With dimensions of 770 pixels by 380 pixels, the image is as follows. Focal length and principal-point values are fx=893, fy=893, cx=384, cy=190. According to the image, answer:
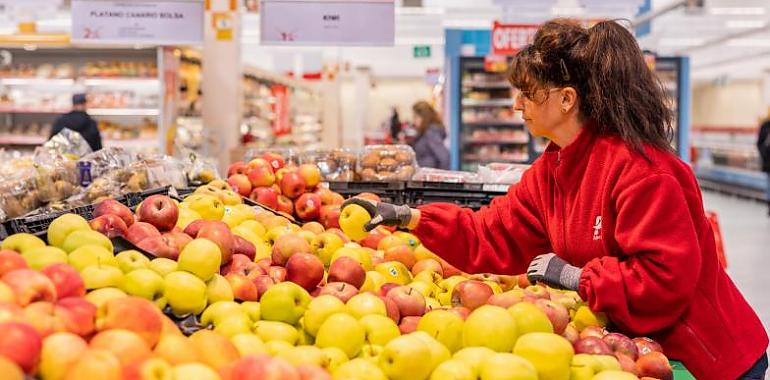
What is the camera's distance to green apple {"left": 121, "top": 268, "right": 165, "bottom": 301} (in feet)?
6.88

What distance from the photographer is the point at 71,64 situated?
11477mm

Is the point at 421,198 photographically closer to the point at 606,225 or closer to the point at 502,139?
the point at 606,225

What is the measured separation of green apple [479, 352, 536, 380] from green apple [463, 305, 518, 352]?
0.13 m

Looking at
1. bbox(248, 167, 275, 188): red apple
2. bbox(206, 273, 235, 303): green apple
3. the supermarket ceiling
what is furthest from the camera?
the supermarket ceiling

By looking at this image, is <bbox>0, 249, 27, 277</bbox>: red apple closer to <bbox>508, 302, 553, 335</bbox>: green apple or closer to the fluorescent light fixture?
<bbox>508, 302, 553, 335</bbox>: green apple

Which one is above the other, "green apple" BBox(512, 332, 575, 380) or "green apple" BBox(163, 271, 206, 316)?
"green apple" BBox(163, 271, 206, 316)

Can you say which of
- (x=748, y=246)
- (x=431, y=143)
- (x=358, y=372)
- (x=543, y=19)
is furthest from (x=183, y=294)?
(x=543, y=19)

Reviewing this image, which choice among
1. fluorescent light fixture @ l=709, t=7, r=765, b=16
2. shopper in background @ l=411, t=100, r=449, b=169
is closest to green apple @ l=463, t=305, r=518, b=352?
shopper in background @ l=411, t=100, r=449, b=169

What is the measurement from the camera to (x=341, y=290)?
243cm

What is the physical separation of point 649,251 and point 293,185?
2348 millimetres

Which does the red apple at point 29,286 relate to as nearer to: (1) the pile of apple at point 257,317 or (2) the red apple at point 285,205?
(1) the pile of apple at point 257,317

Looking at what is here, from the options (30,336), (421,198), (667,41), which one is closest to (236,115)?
(421,198)

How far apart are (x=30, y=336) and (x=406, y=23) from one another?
1926cm

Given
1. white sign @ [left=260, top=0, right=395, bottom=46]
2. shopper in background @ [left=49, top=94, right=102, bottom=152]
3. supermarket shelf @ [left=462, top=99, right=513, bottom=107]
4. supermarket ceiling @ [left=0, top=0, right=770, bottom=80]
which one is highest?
supermarket ceiling @ [left=0, top=0, right=770, bottom=80]
